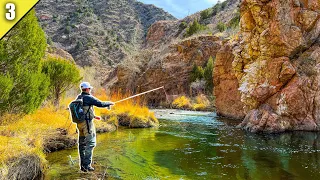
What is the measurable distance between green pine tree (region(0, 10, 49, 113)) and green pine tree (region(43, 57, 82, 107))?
6.36 meters

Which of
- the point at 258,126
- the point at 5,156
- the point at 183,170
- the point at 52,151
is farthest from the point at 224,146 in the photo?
the point at 5,156

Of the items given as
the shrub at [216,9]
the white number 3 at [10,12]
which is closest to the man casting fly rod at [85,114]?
the white number 3 at [10,12]

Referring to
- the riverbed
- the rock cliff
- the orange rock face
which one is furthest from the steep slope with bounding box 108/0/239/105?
the riverbed

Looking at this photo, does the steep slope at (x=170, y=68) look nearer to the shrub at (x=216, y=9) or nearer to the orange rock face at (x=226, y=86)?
the orange rock face at (x=226, y=86)

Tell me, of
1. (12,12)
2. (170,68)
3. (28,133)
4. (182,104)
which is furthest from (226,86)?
(12,12)

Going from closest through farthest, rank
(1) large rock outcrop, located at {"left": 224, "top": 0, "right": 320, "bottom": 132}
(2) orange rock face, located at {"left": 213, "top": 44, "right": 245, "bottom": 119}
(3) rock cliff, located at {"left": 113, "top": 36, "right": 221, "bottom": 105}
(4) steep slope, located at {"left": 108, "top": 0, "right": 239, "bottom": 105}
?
(1) large rock outcrop, located at {"left": 224, "top": 0, "right": 320, "bottom": 132} → (2) orange rock face, located at {"left": 213, "top": 44, "right": 245, "bottom": 119} → (4) steep slope, located at {"left": 108, "top": 0, "right": 239, "bottom": 105} → (3) rock cliff, located at {"left": 113, "top": 36, "right": 221, "bottom": 105}

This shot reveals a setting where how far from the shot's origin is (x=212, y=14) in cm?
8331

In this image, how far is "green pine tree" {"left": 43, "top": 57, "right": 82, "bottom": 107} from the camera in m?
16.9

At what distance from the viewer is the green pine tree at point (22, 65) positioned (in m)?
9.23

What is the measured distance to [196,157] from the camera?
1093 cm

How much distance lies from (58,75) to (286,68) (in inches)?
517

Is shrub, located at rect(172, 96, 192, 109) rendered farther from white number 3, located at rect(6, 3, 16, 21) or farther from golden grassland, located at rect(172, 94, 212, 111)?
white number 3, located at rect(6, 3, 16, 21)

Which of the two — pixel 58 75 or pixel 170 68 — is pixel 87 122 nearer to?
pixel 58 75

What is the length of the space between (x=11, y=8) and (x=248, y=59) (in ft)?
64.2
